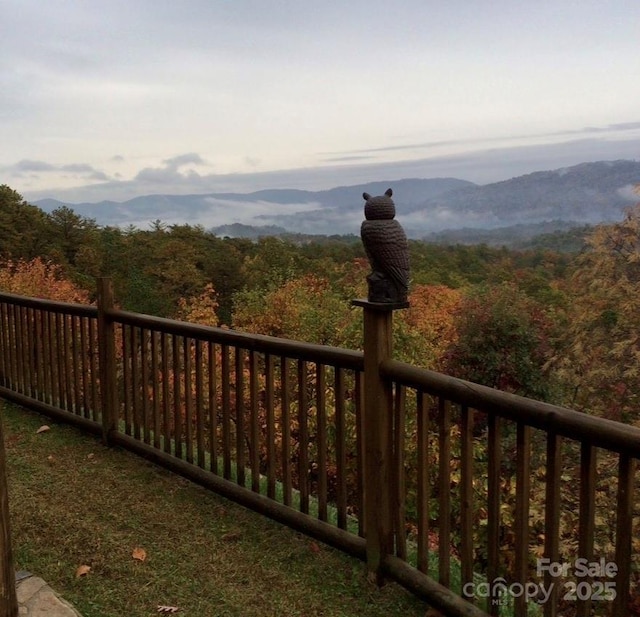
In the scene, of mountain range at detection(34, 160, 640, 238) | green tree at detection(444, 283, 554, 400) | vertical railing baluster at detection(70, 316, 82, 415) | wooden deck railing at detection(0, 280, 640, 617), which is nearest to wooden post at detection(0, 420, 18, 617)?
wooden deck railing at detection(0, 280, 640, 617)

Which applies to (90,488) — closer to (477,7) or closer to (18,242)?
(477,7)

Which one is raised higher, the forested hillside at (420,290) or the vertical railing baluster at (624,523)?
the vertical railing baluster at (624,523)

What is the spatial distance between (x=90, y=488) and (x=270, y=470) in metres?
1.27

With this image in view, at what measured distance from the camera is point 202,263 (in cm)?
3503

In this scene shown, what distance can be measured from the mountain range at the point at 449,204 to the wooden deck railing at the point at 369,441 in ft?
140

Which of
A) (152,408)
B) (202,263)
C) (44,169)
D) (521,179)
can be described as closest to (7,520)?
(152,408)

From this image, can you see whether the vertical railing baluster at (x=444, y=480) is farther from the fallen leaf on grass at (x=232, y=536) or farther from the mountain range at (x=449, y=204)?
the mountain range at (x=449, y=204)

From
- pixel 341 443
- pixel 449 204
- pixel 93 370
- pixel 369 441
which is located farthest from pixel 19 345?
pixel 449 204

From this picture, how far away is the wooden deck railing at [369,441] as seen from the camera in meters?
1.84

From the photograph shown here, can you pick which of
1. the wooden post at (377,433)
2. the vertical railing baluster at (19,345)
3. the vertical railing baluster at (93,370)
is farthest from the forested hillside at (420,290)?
the wooden post at (377,433)

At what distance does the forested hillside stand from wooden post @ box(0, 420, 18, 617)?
40.2ft

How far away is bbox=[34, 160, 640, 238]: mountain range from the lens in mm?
63094

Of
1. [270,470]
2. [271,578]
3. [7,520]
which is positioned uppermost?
[7,520]

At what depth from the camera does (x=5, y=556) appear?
1861mm
